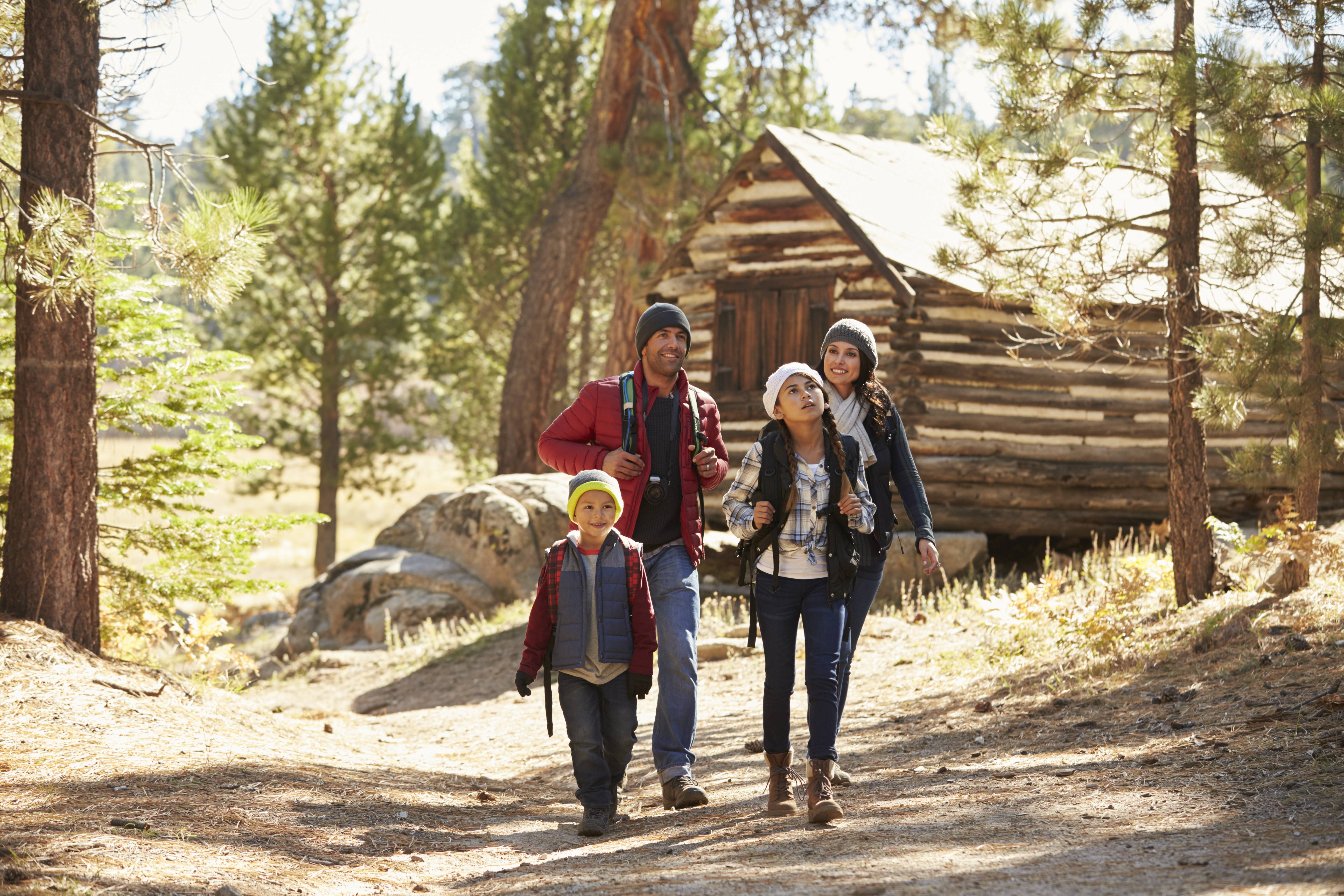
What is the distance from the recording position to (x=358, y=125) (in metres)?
20.8

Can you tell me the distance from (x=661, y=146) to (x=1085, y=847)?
13.6 metres

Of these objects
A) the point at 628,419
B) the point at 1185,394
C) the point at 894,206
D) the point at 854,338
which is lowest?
the point at 628,419

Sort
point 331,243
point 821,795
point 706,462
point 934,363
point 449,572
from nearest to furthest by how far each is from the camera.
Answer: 1. point 821,795
2. point 706,462
3. point 934,363
4. point 449,572
5. point 331,243

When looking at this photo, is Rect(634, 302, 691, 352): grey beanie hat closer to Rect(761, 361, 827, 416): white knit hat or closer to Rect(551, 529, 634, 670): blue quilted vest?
Rect(761, 361, 827, 416): white knit hat

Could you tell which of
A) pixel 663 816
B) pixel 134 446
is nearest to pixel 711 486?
pixel 663 816

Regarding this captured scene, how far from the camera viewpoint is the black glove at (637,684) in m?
4.46

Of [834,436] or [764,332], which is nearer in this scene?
[834,436]

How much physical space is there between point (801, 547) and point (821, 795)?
0.96 meters

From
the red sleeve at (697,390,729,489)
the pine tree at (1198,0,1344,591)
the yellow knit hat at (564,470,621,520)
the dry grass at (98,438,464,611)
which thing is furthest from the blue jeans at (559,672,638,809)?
the dry grass at (98,438,464,611)

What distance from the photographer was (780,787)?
14.6 feet

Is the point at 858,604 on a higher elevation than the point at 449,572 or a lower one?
higher

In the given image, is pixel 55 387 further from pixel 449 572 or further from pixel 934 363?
pixel 934 363

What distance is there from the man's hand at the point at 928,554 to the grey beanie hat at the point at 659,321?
1.32 m

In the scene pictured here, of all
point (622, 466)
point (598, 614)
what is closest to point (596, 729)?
point (598, 614)
